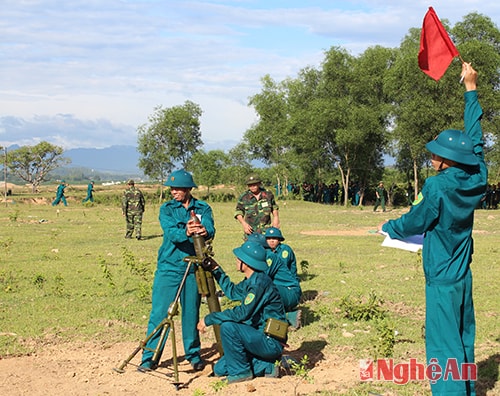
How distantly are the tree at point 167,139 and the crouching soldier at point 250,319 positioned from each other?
52.5 metres

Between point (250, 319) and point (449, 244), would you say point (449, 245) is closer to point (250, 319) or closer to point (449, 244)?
point (449, 244)

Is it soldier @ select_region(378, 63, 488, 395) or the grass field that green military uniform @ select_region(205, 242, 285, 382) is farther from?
soldier @ select_region(378, 63, 488, 395)

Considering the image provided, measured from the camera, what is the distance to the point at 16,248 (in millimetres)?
18000

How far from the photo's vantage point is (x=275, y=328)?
6.26 metres

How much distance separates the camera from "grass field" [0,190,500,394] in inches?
310

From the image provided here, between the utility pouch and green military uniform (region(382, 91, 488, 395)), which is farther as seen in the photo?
the utility pouch

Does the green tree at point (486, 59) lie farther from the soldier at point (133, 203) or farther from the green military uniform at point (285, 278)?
the green military uniform at point (285, 278)

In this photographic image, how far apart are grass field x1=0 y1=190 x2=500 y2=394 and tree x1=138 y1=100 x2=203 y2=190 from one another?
3798 centimetres

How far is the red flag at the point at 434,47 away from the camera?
245 inches

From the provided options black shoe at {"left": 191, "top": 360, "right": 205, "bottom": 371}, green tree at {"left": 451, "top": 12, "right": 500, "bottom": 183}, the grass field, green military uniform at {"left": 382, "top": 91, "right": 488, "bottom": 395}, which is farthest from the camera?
green tree at {"left": 451, "top": 12, "right": 500, "bottom": 183}

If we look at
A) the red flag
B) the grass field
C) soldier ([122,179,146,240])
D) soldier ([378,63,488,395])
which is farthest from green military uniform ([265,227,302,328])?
soldier ([122,179,146,240])

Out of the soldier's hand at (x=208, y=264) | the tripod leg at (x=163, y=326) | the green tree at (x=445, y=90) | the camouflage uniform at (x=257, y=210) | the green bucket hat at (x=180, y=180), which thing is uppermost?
the green tree at (x=445, y=90)

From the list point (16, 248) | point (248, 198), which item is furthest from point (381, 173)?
point (248, 198)

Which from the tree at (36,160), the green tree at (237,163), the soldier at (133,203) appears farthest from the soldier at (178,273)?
the tree at (36,160)
